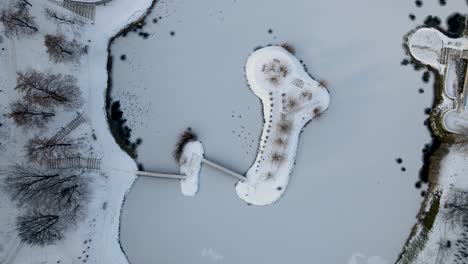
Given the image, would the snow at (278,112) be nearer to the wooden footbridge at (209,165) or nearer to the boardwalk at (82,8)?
the wooden footbridge at (209,165)

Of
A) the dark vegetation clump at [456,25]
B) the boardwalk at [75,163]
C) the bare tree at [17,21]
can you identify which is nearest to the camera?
the bare tree at [17,21]

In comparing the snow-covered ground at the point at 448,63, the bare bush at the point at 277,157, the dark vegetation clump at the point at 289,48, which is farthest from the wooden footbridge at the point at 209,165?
the snow-covered ground at the point at 448,63

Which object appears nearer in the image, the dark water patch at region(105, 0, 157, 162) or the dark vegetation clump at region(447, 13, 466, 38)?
the dark water patch at region(105, 0, 157, 162)

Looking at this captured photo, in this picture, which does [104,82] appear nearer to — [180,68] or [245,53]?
[180,68]

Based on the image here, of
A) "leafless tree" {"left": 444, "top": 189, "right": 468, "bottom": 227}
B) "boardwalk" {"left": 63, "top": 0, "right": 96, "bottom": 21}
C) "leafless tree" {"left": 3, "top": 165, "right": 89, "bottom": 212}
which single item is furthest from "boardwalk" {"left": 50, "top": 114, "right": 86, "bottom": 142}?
"leafless tree" {"left": 444, "top": 189, "right": 468, "bottom": 227}

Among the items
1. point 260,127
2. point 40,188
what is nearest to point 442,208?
point 260,127

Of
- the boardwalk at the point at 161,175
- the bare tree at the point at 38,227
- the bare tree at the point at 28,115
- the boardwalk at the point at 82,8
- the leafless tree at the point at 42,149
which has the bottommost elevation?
the bare tree at the point at 38,227

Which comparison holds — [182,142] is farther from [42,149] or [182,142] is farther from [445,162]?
[445,162]

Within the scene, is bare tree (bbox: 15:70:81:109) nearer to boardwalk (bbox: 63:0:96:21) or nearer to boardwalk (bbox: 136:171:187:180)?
boardwalk (bbox: 63:0:96:21)
